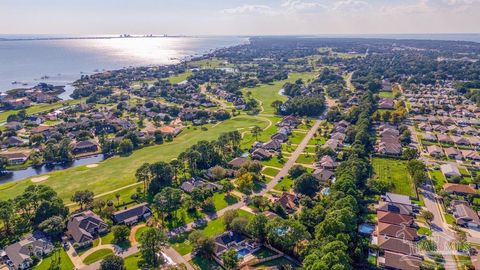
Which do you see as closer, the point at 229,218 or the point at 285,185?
the point at 229,218

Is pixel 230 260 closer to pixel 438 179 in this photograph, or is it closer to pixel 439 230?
pixel 439 230

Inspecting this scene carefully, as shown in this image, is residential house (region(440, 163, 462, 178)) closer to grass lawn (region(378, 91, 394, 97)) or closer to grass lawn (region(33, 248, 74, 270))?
grass lawn (region(33, 248, 74, 270))

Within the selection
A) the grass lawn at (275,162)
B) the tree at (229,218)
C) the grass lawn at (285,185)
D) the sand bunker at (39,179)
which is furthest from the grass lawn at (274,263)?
the sand bunker at (39,179)

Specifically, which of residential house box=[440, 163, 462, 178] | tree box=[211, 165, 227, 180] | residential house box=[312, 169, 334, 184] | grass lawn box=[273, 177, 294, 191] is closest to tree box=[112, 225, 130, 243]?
tree box=[211, 165, 227, 180]

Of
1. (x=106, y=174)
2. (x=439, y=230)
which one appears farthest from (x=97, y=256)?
(x=439, y=230)

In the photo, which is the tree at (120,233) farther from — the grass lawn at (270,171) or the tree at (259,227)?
the grass lawn at (270,171)

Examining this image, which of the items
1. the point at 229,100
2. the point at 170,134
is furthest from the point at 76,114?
the point at 229,100
